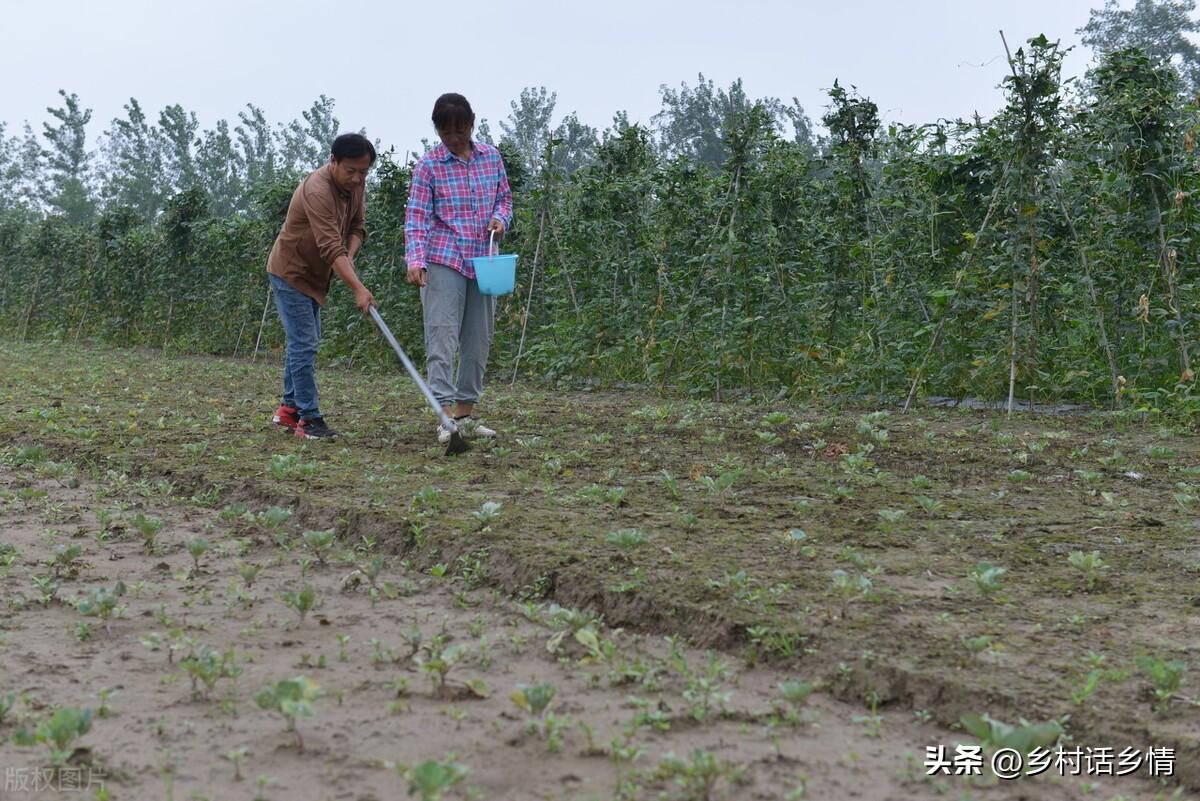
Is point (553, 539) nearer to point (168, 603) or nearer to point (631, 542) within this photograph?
point (631, 542)

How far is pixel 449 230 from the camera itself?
6.80 m

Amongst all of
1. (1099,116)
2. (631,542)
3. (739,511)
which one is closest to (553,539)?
(631,542)

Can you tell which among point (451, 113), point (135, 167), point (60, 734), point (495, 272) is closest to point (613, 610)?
point (60, 734)

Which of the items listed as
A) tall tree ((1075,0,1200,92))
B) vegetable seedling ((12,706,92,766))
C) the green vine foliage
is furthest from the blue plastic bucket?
tall tree ((1075,0,1200,92))

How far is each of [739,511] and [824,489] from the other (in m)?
0.66

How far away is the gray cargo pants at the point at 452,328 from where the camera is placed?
6.78 meters

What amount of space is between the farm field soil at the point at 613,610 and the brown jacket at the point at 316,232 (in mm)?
1243

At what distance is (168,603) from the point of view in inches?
135

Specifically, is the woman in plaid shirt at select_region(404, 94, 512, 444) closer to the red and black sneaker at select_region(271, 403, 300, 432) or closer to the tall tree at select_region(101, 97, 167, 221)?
the red and black sneaker at select_region(271, 403, 300, 432)

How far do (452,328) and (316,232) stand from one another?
0.98 m

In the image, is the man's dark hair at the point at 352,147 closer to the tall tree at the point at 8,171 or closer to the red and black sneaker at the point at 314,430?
the red and black sneaker at the point at 314,430

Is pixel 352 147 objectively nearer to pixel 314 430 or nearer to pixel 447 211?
pixel 447 211

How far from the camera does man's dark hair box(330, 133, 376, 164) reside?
668 centimetres

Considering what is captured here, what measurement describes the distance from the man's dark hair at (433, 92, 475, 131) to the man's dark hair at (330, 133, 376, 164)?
43cm
